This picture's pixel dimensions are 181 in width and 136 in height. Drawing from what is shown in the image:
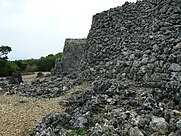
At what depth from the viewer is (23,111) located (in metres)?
11.7

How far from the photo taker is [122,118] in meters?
8.72

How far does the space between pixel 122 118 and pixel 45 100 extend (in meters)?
5.03

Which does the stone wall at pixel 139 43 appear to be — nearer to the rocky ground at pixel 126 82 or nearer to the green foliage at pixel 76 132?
the rocky ground at pixel 126 82

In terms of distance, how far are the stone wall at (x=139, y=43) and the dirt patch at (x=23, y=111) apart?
5.61 ft

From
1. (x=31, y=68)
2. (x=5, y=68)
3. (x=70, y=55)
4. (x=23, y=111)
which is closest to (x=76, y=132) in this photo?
(x=23, y=111)

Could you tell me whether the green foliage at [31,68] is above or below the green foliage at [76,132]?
above

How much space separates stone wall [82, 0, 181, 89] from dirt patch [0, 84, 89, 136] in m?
1.71

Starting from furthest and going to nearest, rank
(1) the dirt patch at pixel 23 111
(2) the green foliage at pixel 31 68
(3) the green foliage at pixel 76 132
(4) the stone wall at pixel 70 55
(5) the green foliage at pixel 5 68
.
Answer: (2) the green foliage at pixel 31 68
(5) the green foliage at pixel 5 68
(4) the stone wall at pixel 70 55
(1) the dirt patch at pixel 23 111
(3) the green foliage at pixel 76 132

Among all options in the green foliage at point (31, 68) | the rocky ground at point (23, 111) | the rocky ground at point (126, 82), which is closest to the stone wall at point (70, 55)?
the rocky ground at point (126, 82)

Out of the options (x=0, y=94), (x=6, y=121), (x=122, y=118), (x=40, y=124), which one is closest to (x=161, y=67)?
(x=122, y=118)

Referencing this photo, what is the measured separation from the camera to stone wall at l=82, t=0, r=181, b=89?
36.1 ft

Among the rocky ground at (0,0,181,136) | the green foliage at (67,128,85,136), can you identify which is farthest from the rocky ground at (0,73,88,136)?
the green foliage at (67,128,85,136)

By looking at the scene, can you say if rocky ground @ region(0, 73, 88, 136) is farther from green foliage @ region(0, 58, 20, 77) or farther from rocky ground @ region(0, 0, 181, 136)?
green foliage @ region(0, 58, 20, 77)

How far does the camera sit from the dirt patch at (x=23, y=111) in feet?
33.3
